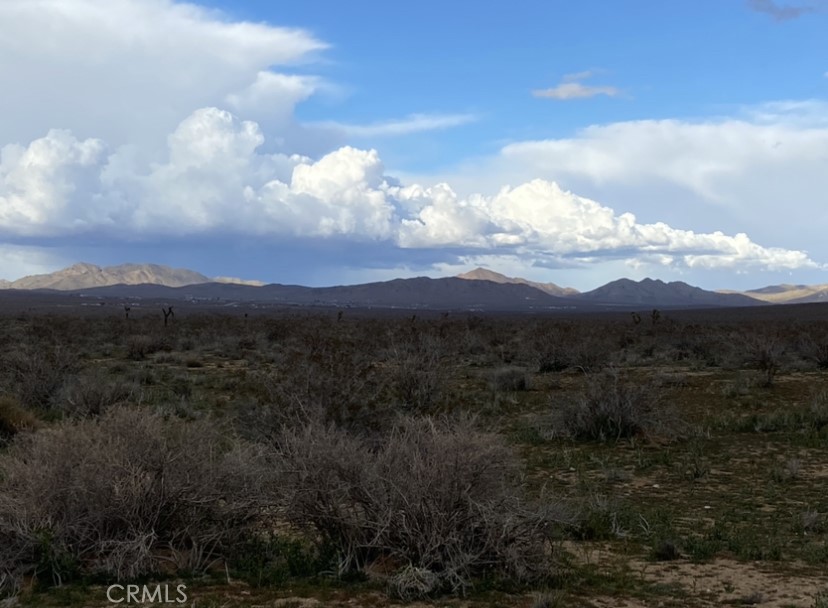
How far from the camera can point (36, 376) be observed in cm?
1908

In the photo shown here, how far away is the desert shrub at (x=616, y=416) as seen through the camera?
15.2m

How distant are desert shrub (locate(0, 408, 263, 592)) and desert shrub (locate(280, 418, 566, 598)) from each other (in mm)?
615

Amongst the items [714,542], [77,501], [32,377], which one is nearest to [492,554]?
[714,542]

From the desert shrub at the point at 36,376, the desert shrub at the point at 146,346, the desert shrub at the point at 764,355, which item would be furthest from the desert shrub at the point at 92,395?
the desert shrub at the point at 764,355

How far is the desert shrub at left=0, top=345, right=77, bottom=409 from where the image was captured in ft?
60.9

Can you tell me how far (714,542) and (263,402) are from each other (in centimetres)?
755

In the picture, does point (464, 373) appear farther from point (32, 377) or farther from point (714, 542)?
point (714, 542)

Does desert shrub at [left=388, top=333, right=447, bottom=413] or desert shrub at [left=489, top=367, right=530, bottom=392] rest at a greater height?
desert shrub at [left=388, top=333, right=447, bottom=413]

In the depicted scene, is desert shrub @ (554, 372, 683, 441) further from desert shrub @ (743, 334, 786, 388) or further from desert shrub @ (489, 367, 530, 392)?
desert shrub @ (743, 334, 786, 388)

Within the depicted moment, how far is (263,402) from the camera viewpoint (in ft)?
43.7

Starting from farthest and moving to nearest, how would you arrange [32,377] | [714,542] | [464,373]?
[464,373] < [32,377] < [714,542]

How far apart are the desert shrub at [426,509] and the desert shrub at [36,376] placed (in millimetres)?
13114

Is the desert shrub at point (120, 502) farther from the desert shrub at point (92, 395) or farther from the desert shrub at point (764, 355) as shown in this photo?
the desert shrub at point (764, 355)

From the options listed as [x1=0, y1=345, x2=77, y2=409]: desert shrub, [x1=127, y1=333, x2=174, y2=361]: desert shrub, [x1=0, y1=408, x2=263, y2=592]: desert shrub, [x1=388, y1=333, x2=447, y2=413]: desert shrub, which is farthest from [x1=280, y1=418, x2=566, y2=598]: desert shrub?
[x1=127, y1=333, x2=174, y2=361]: desert shrub
